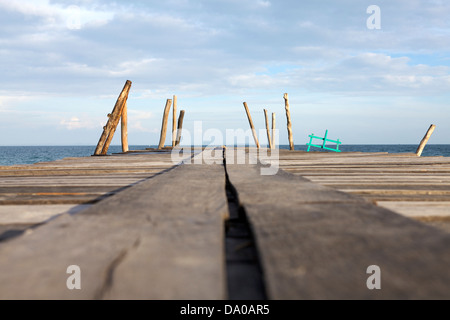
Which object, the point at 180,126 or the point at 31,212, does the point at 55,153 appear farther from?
the point at 31,212

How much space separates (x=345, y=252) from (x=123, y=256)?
0.47 metres

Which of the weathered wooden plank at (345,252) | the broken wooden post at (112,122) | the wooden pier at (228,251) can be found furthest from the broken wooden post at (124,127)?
the weathered wooden plank at (345,252)

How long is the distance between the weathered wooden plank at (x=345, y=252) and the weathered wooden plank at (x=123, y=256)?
0.38 ft

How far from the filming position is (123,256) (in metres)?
0.72

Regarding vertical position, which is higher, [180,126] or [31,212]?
[180,126]

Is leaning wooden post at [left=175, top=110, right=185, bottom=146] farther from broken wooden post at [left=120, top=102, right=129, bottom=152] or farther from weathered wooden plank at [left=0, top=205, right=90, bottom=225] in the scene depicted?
weathered wooden plank at [left=0, top=205, right=90, bottom=225]

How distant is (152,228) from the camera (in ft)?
3.02

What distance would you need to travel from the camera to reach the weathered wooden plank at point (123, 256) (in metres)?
0.60

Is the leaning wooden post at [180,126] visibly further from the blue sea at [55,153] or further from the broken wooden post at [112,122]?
the blue sea at [55,153]

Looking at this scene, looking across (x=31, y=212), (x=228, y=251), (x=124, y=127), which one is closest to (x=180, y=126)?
(x=124, y=127)

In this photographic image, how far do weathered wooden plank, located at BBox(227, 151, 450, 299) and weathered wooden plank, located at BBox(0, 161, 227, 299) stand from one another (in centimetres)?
12

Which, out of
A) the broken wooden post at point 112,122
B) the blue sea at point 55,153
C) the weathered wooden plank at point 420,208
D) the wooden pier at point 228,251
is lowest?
the blue sea at point 55,153

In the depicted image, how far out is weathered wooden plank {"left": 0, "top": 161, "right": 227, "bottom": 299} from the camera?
60 cm

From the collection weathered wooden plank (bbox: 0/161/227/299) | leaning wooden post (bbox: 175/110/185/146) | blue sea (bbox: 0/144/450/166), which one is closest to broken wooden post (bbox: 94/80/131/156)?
weathered wooden plank (bbox: 0/161/227/299)
